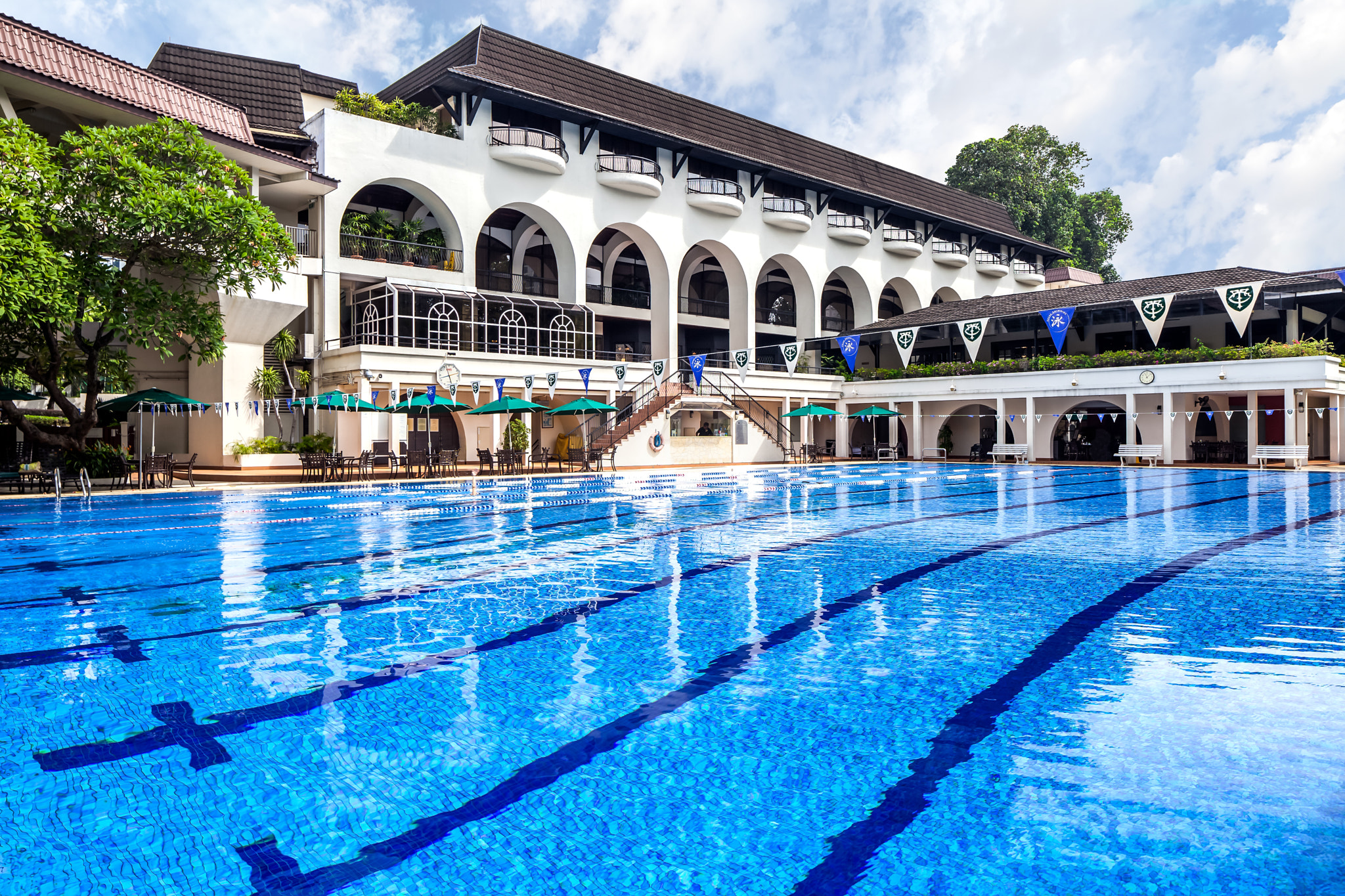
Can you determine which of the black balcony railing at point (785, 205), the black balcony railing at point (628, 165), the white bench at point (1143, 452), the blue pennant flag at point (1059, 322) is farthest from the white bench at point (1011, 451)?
the black balcony railing at point (628, 165)

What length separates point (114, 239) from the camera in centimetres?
1538

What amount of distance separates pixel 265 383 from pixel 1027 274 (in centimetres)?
4112


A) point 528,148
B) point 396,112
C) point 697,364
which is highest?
point 396,112

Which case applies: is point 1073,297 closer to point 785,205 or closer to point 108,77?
point 785,205

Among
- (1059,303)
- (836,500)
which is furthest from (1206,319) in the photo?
(836,500)

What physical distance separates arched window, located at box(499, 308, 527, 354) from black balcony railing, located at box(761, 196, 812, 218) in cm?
1342

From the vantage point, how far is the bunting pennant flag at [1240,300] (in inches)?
885

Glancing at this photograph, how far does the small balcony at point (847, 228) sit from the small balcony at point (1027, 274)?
13.8 m

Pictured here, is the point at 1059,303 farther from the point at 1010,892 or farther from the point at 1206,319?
the point at 1010,892

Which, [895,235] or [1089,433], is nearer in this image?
[1089,433]

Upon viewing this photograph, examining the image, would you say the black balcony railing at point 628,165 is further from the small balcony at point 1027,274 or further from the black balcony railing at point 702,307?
the small balcony at point 1027,274

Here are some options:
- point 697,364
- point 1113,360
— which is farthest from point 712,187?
point 1113,360

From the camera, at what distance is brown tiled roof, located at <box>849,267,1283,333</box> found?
2984 cm

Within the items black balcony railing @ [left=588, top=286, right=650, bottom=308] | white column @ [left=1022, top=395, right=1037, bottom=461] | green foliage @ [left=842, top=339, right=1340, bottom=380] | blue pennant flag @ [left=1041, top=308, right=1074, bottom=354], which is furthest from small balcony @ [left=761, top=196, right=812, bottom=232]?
blue pennant flag @ [left=1041, top=308, right=1074, bottom=354]
